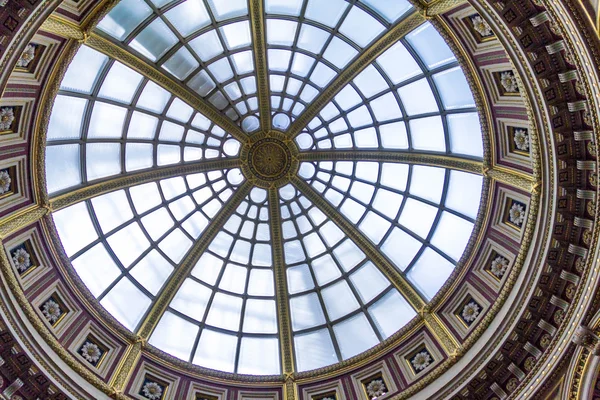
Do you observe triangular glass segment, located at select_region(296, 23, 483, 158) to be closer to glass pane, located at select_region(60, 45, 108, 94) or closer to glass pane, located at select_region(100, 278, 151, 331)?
glass pane, located at select_region(60, 45, 108, 94)

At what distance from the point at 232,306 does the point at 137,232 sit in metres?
4.91

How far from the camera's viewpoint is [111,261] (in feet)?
62.5

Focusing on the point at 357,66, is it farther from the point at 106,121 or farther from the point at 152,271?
the point at 152,271

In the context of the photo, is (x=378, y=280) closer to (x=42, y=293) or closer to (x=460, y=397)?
(x=460, y=397)

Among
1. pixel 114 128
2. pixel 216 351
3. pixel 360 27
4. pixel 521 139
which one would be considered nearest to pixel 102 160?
pixel 114 128

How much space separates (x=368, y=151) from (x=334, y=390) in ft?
30.1

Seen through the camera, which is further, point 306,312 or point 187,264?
point 306,312

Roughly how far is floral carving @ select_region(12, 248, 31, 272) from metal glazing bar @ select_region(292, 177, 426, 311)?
412 inches

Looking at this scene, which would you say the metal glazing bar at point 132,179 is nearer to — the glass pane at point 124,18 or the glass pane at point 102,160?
the glass pane at point 102,160

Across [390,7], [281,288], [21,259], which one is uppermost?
[390,7]

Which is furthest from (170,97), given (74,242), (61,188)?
(74,242)

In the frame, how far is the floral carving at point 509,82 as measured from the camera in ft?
47.1

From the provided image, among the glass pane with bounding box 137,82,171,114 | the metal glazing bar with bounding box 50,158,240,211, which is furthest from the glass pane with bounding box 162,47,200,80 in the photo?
the metal glazing bar with bounding box 50,158,240,211

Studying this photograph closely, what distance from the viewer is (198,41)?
17.3 metres
